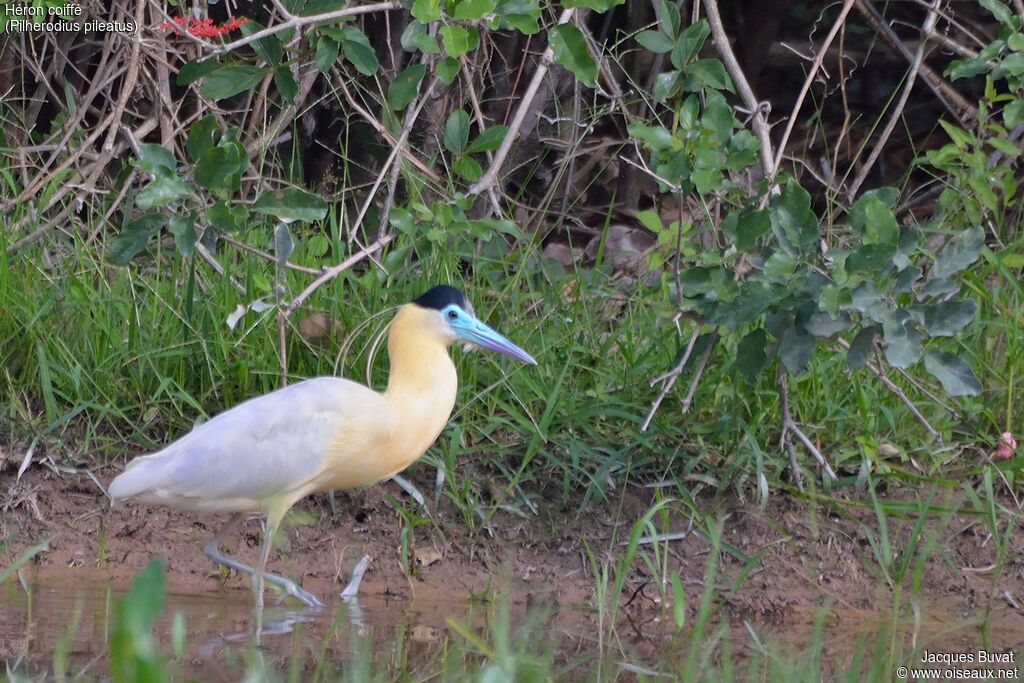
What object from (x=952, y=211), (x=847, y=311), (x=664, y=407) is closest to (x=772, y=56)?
(x=952, y=211)

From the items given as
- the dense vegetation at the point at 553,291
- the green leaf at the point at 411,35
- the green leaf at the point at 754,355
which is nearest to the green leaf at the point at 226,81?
the dense vegetation at the point at 553,291

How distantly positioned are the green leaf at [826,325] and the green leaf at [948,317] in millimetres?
277

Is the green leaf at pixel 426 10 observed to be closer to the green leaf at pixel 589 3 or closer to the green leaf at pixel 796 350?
the green leaf at pixel 589 3

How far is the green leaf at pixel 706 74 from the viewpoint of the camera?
4762mm

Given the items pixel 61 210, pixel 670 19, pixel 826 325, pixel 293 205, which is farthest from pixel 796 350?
pixel 61 210

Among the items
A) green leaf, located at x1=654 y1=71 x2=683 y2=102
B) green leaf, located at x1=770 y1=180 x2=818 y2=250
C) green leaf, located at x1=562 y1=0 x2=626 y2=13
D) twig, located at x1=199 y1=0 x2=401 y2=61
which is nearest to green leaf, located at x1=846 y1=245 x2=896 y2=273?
green leaf, located at x1=770 y1=180 x2=818 y2=250

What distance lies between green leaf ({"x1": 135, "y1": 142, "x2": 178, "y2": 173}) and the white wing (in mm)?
867

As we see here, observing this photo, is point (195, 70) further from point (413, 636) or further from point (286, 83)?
point (413, 636)

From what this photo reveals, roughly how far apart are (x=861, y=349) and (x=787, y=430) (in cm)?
62

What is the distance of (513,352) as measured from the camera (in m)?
5.04

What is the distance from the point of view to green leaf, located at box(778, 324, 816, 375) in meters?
4.63

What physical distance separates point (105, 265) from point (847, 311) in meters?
3.07

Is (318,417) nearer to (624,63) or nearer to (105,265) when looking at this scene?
(105,265)

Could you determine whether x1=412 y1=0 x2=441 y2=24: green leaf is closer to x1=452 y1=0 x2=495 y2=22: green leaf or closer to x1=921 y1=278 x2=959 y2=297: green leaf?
x1=452 y1=0 x2=495 y2=22: green leaf
